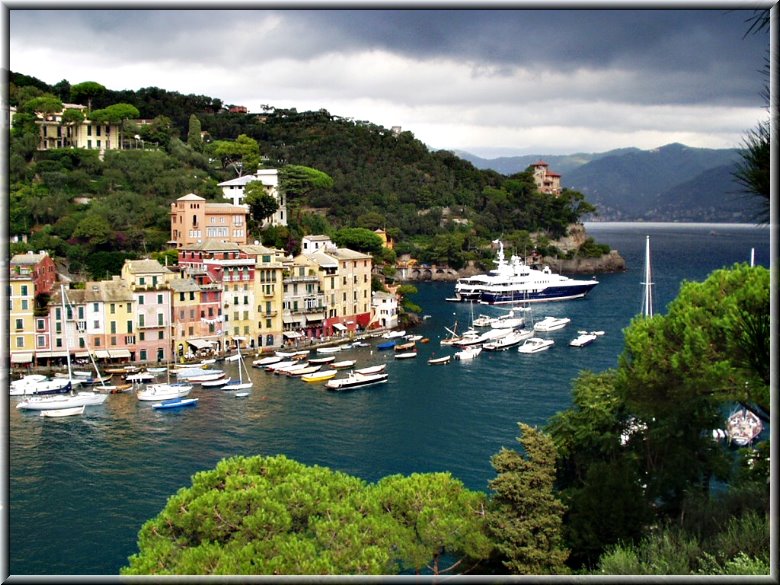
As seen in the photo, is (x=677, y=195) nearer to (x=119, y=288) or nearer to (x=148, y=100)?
(x=148, y=100)

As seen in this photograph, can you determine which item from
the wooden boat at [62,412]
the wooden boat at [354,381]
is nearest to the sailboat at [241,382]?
the wooden boat at [354,381]

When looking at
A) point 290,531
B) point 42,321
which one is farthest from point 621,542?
point 42,321

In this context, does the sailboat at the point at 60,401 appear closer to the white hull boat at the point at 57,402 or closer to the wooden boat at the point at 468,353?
the white hull boat at the point at 57,402

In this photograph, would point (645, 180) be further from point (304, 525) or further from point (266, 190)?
point (304, 525)

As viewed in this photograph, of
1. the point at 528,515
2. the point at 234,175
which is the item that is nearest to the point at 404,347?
the point at 528,515

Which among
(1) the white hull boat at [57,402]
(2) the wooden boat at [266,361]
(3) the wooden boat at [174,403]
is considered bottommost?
(3) the wooden boat at [174,403]

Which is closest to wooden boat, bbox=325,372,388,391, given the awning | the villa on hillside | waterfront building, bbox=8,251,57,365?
the awning
